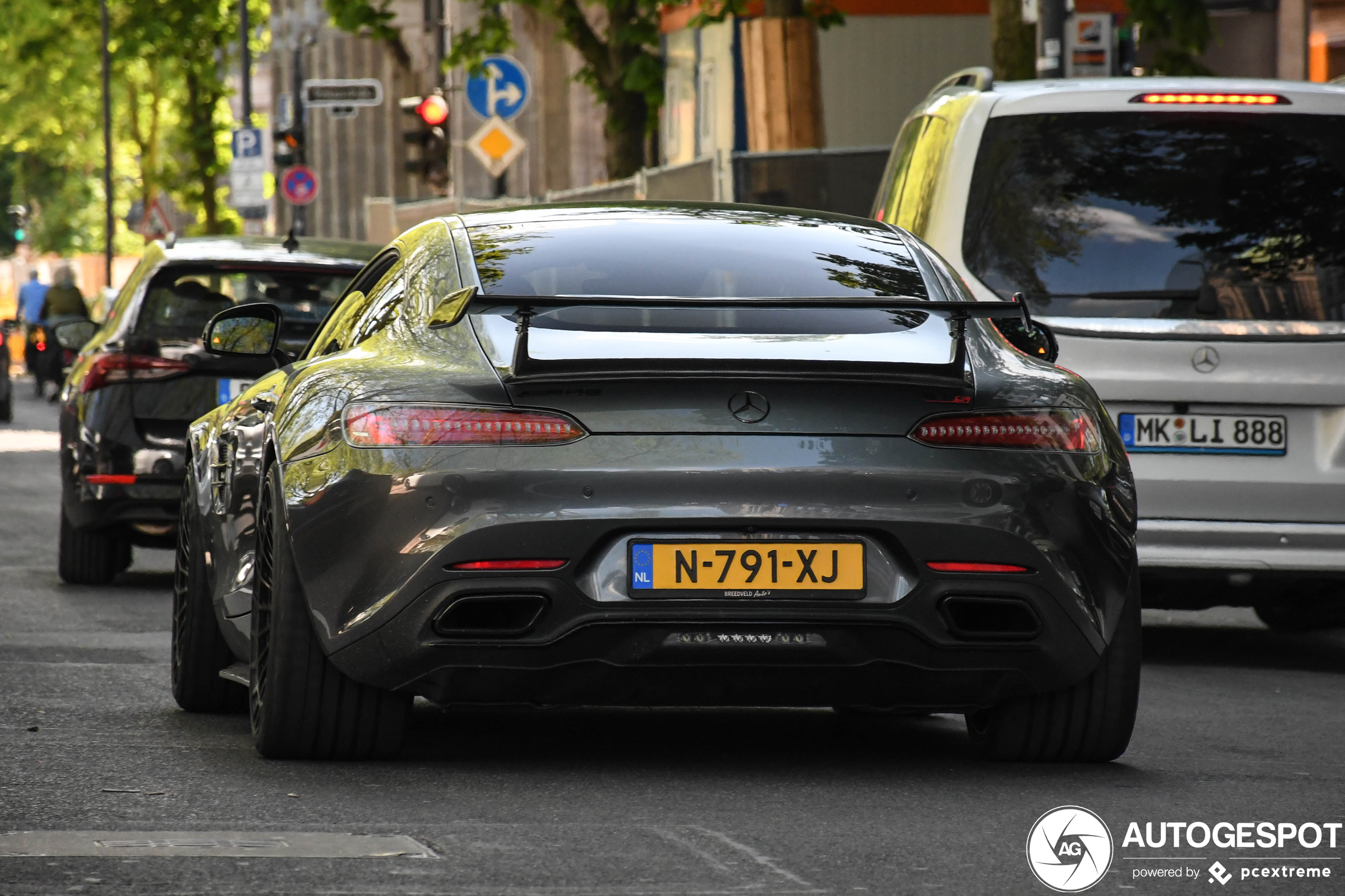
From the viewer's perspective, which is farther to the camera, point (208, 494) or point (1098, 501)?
point (208, 494)

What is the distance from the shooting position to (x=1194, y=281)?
30.3ft

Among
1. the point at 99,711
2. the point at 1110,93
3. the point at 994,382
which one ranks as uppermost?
the point at 1110,93

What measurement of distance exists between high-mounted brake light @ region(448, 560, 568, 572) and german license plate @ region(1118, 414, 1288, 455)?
3.60m

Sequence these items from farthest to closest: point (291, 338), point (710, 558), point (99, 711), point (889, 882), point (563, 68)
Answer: point (563, 68), point (291, 338), point (99, 711), point (710, 558), point (889, 882)

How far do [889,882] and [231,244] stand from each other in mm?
8001

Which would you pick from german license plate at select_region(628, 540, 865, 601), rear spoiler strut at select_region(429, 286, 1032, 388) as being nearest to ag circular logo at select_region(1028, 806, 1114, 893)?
german license plate at select_region(628, 540, 865, 601)

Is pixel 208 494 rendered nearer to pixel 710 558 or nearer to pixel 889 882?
pixel 710 558

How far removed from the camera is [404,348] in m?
6.35

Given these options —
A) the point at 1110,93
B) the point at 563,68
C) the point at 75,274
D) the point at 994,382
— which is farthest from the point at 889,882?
the point at 563,68

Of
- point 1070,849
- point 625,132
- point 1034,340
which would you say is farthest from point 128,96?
point 1070,849

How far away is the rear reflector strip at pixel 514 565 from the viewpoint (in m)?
5.96

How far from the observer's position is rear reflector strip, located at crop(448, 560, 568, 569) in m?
5.96

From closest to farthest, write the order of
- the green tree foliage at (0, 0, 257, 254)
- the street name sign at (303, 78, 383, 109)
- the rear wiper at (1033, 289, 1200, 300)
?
the rear wiper at (1033, 289, 1200, 300) < the street name sign at (303, 78, 383, 109) < the green tree foliage at (0, 0, 257, 254)

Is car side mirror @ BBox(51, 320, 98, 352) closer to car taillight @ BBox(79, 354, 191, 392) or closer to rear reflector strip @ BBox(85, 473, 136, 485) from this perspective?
car taillight @ BBox(79, 354, 191, 392)
